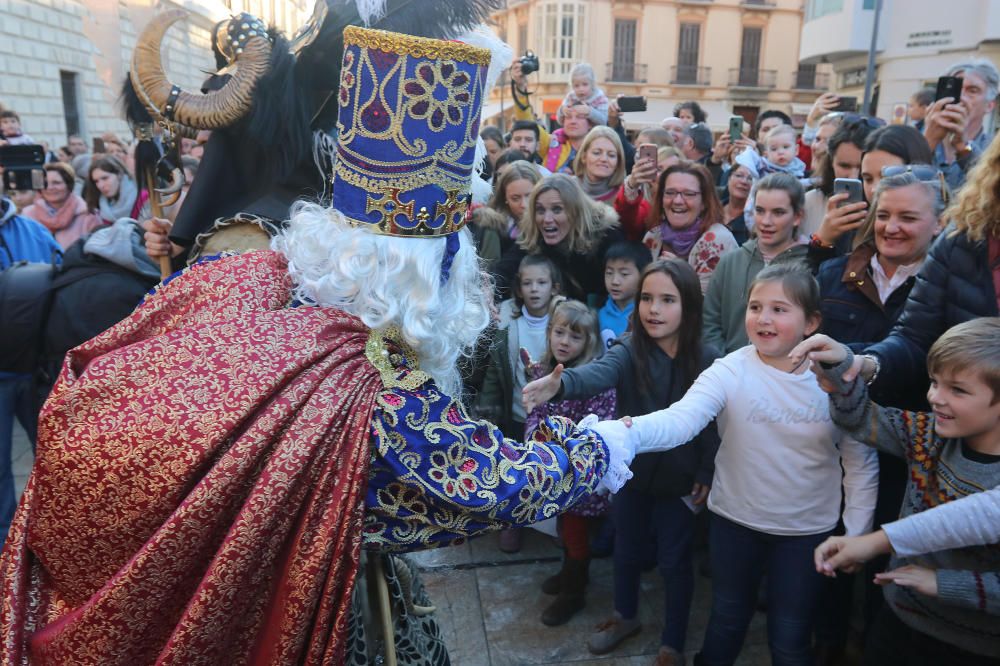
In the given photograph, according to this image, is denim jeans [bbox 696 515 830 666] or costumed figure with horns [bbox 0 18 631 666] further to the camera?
Answer: denim jeans [bbox 696 515 830 666]

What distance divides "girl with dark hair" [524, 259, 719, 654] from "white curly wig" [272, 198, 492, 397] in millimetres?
1253

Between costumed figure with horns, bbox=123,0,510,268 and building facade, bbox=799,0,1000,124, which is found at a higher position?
building facade, bbox=799,0,1000,124

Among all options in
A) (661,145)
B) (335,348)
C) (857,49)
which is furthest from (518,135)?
(857,49)

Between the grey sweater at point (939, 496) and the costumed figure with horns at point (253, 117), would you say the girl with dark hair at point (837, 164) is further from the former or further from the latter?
the costumed figure with horns at point (253, 117)

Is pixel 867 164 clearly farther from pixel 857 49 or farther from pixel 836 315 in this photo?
pixel 857 49

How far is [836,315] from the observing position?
2850 mm

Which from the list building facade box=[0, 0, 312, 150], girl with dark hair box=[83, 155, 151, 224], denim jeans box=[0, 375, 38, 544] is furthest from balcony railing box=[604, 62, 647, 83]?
denim jeans box=[0, 375, 38, 544]

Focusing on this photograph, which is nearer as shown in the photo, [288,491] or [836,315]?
[288,491]

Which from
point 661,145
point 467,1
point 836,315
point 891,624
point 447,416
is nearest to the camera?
point 447,416

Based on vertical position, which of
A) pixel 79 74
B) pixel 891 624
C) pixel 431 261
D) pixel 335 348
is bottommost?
pixel 891 624

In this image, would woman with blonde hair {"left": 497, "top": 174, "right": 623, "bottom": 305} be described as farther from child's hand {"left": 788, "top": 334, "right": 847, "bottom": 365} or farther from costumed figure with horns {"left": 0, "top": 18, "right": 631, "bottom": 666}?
costumed figure with horns {"left": 0, "top": 18, "right": 631, "bottom": 666}

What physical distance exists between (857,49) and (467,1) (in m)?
26.8

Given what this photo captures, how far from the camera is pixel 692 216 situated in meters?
4.15

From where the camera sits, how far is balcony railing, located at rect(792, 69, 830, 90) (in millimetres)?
37281
